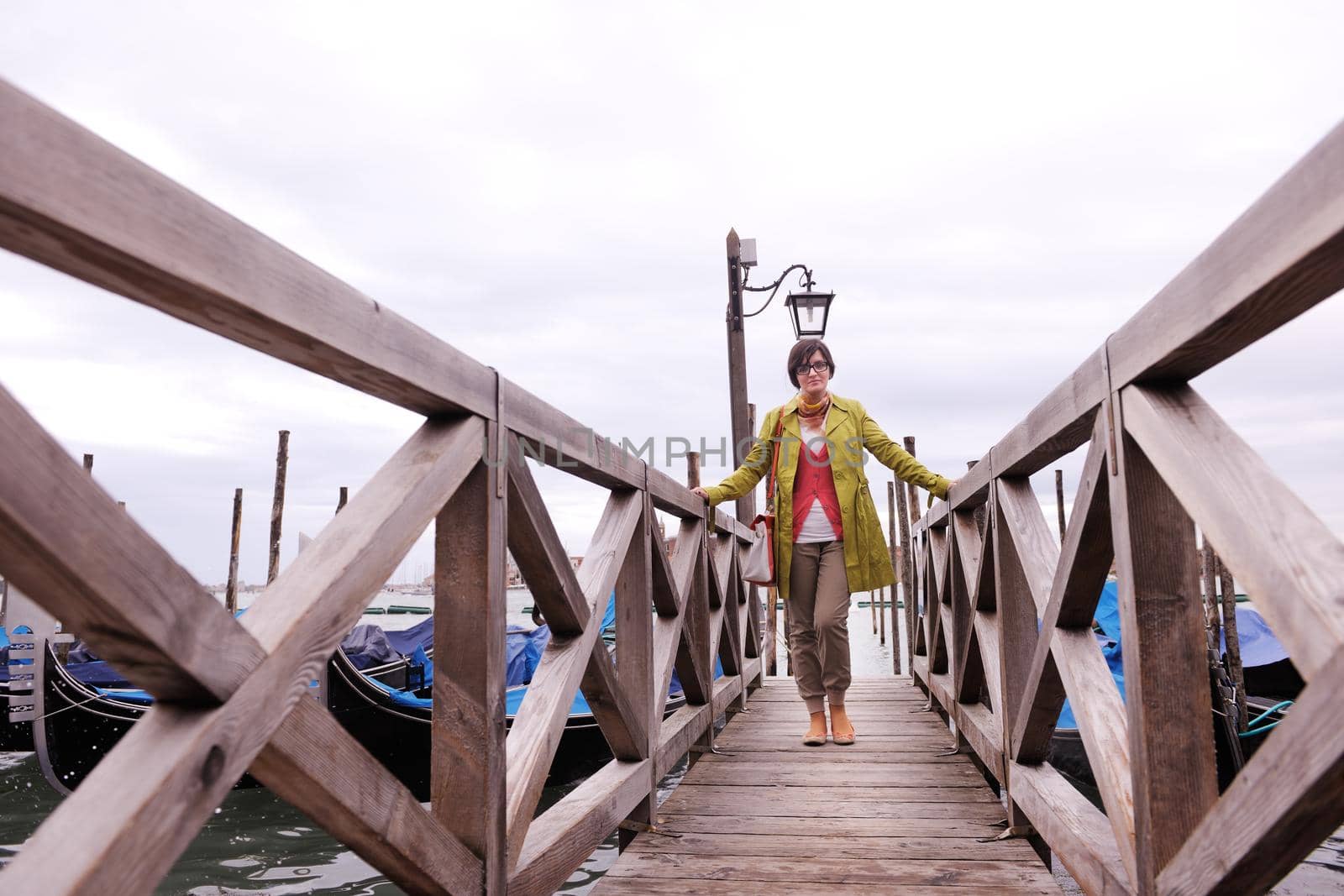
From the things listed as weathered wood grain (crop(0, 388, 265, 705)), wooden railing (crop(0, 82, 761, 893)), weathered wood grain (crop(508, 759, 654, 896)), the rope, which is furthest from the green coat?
the rope

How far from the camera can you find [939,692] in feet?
14.0

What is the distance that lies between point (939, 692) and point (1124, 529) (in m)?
3.00

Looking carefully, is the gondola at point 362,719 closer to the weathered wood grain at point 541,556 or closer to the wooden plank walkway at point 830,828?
the wooden plank walkway at point 830,828

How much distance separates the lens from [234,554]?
603 inches

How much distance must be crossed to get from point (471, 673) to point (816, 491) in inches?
87.2

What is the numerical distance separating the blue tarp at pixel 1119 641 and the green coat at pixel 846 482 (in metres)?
2.37

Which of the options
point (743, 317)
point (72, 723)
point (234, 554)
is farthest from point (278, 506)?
point (743, 317)

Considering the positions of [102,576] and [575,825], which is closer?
[102,576]

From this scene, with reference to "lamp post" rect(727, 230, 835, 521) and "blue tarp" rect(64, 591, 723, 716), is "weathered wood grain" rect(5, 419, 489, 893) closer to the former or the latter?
"blue tarp" rect(64, 591, 723, 716)

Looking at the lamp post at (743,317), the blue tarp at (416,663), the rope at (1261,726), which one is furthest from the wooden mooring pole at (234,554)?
the rope at (1261,726)

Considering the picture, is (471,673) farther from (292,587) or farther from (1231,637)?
(1231,637)

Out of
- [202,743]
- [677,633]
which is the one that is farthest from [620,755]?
[202,743]

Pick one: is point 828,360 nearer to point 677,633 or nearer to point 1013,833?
point 677,633

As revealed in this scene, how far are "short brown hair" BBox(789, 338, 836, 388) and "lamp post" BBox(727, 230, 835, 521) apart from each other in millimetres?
3096
